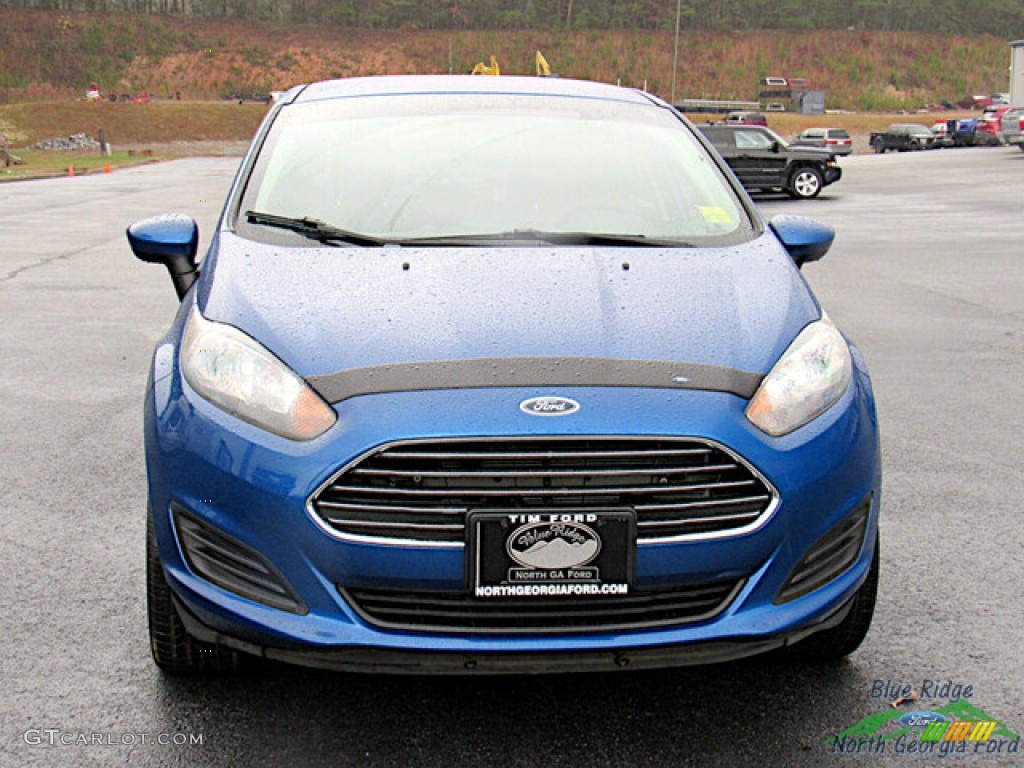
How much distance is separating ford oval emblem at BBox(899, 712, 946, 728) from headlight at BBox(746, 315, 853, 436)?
80 cm

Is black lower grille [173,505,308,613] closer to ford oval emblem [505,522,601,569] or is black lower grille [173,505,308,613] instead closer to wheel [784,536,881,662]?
ford oval emblem [505,522,601,569]

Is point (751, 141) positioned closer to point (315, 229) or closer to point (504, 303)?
point (315, 229)

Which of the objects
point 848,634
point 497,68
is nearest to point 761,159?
point 497,68

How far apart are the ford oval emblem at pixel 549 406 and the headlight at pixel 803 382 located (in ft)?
1.35

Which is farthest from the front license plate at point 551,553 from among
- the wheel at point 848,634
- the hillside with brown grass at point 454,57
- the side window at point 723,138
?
the hillside with brown grass at point 454,57

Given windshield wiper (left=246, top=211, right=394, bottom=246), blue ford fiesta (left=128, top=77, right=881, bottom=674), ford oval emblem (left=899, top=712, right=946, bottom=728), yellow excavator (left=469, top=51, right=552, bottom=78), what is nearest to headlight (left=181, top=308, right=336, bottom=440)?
blue ford fiesta (left=128, top=77, right=881, bottom=674)

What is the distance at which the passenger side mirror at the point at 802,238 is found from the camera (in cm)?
392

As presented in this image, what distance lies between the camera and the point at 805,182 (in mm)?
25094

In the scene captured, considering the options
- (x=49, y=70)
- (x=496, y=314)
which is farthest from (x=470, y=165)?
(x=49, y=70)

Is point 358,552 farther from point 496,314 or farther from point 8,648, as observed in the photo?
point 8,648

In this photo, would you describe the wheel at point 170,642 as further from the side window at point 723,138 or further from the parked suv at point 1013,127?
the parked suv at point 1013,127

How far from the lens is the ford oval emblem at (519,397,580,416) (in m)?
2.62

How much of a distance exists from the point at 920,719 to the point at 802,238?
1633 mm

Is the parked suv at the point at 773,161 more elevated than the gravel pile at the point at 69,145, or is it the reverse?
the parked suv at the point at 773,161
